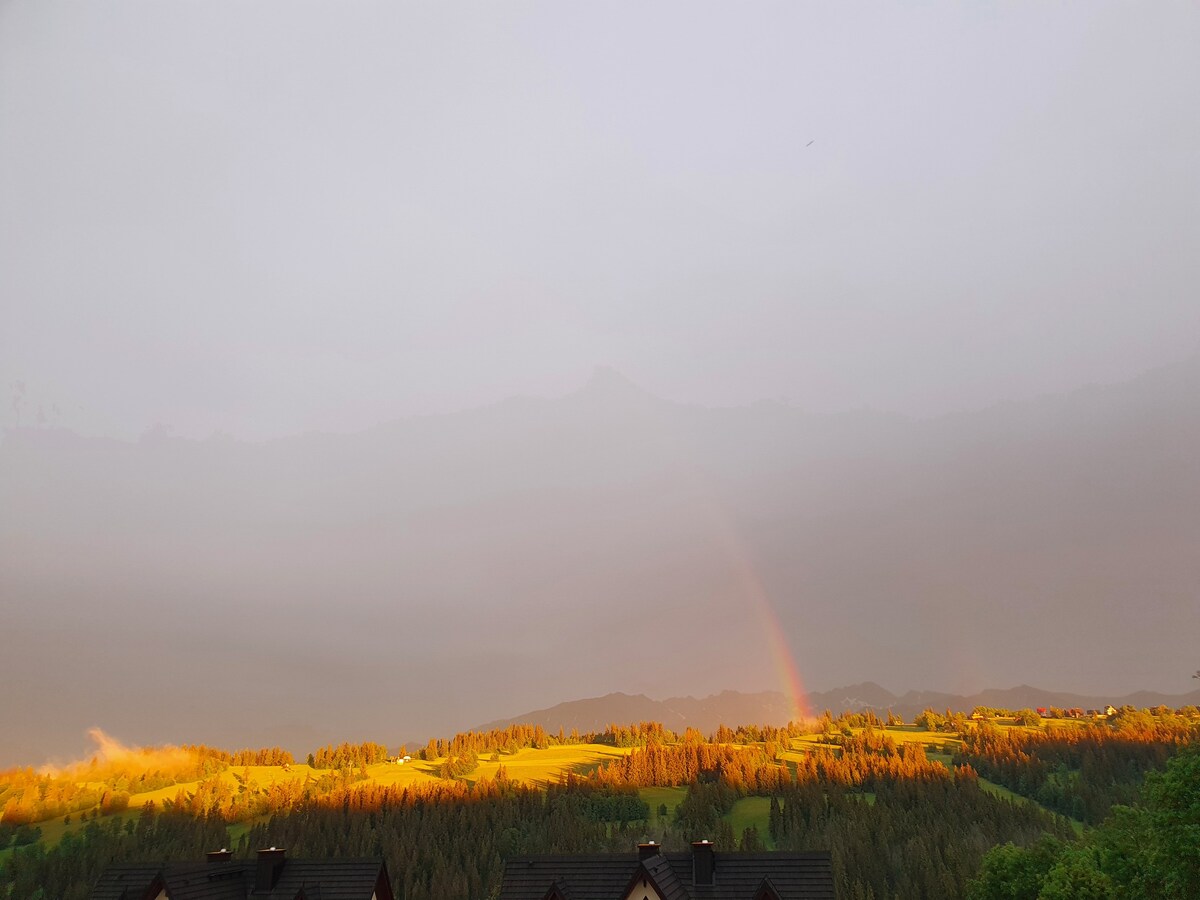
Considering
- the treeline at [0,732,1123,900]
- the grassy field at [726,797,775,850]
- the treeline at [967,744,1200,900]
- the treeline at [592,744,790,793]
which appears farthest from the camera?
the treeline at [592,744,790,793]

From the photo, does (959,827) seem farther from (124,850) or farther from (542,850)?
(124,850)

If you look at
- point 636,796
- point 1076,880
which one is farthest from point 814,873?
point 636,796

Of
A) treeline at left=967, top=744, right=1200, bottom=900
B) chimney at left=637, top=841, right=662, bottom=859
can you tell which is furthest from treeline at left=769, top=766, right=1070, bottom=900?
chimney at left=637, top=841, right=662, bottom=859

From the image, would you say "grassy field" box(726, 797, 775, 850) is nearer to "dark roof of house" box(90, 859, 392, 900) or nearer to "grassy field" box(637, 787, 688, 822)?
"grassy field" box(637, 787, 688, 822)

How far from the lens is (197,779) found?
170 meters

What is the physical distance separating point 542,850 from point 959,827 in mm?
53759

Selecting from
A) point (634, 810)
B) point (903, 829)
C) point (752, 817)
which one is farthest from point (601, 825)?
point (903, 829)

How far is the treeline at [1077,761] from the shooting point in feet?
436

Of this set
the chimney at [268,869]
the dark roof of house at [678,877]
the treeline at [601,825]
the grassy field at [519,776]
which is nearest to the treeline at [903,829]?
the treeline at [601,825]

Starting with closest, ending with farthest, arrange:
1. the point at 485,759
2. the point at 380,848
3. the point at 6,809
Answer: the point at 380,848
the point at 6,809
the point at 485,759

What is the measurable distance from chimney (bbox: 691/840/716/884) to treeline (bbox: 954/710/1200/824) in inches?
4481

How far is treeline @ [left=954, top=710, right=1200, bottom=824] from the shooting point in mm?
133000

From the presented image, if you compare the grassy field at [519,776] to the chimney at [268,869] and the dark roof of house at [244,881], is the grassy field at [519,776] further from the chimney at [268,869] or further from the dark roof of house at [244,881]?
the chimney at [268,869]

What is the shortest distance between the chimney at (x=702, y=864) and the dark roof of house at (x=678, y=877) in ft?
0.76
